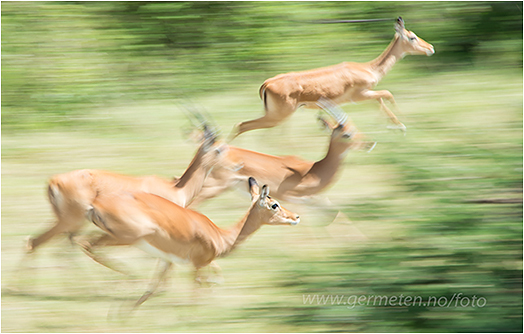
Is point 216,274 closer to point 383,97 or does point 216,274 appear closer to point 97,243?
point 97,243

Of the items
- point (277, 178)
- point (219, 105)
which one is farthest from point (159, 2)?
point (277, 178)

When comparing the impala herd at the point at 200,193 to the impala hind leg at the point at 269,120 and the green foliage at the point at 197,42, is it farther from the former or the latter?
the green foliage at the point at 197,42

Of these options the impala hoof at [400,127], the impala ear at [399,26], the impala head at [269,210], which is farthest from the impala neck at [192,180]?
the impala ear at [399,26]

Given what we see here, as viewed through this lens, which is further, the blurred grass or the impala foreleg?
the impala foreleg

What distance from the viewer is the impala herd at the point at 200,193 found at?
3.70 m

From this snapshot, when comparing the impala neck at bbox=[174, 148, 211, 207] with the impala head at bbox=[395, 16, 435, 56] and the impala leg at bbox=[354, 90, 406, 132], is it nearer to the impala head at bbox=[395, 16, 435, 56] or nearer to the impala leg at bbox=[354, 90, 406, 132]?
the impala leg at bbox=[354, 90, 406, 132]

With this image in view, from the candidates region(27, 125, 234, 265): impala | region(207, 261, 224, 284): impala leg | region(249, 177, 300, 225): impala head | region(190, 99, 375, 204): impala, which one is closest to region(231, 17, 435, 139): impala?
region(190, 99, 375, 204): impala

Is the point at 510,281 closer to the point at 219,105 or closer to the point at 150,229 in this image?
the point at 150,229

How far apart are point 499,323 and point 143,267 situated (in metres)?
2.21

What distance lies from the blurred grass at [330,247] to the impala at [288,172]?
9.3 inches

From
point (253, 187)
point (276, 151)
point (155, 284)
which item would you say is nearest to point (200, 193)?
point (253, 187)

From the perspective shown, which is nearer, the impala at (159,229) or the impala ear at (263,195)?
the impala at (159,229)

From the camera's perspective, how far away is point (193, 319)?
12.5ft

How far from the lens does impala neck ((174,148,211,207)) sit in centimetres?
441
